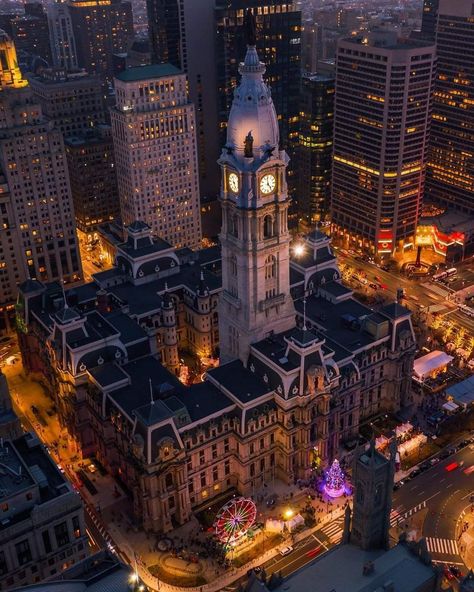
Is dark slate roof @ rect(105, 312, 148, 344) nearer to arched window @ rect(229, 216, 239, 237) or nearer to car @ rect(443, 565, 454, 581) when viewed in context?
arched window @ rect(229, 216, 239, 237)

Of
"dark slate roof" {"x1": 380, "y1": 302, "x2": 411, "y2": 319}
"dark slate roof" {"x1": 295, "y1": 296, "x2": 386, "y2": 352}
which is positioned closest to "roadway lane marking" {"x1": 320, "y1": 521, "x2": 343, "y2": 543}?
"dark slate roof" {"x1": 295, "y1": 296, "x2": 386, "y2": 352}

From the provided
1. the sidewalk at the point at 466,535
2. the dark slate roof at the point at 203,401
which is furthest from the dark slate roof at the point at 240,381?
the sidewalk at the point at 466,535

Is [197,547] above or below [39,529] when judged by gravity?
→ below

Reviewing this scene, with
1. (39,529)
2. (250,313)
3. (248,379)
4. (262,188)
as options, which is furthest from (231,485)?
(262,188)

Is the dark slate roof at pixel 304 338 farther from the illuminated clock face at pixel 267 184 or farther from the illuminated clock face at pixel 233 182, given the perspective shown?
the illuminated clock face at pixel 233 182

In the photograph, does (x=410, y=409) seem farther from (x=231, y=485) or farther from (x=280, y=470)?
(x=231, y=485)
